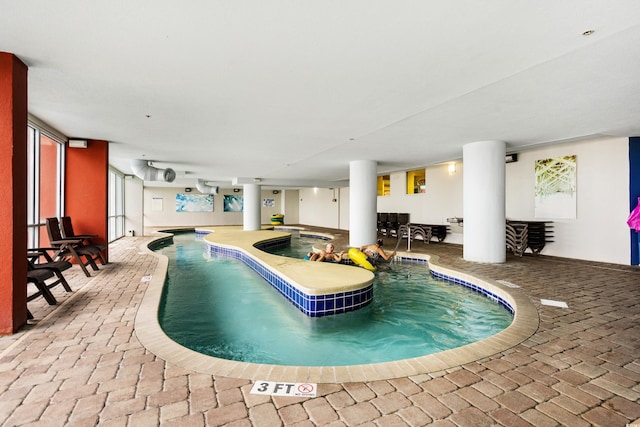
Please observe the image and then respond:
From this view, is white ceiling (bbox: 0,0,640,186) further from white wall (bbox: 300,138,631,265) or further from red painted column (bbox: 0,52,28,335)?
white wall (bbox: 300,138,631,265)

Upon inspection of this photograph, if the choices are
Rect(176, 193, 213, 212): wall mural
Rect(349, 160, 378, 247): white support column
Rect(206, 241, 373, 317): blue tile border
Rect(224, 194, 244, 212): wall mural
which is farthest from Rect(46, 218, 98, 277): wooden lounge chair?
Rect(224, 194, 244, 212): wall mural

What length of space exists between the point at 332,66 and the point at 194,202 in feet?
60.0

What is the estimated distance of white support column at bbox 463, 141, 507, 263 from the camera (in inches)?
253

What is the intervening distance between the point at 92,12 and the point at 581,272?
755 centimetres

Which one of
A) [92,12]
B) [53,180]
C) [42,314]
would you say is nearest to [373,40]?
[92,12]

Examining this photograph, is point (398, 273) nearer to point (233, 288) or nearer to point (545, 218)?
point (233, 288)

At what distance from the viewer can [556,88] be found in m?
3.70

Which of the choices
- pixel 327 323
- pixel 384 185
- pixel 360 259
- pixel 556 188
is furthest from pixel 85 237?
pixel 384 185

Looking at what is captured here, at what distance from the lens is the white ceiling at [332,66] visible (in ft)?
7.48

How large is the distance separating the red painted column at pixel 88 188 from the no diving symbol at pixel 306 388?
20.4 ft

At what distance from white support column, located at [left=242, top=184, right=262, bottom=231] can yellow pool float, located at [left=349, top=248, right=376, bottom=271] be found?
8.89 metres

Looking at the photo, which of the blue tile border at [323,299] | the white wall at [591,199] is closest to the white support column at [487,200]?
the white wall at [591,199]

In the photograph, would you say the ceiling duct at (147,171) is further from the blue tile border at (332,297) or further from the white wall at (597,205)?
the white wall at (597,205)

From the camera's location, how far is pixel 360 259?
6.81 meters
